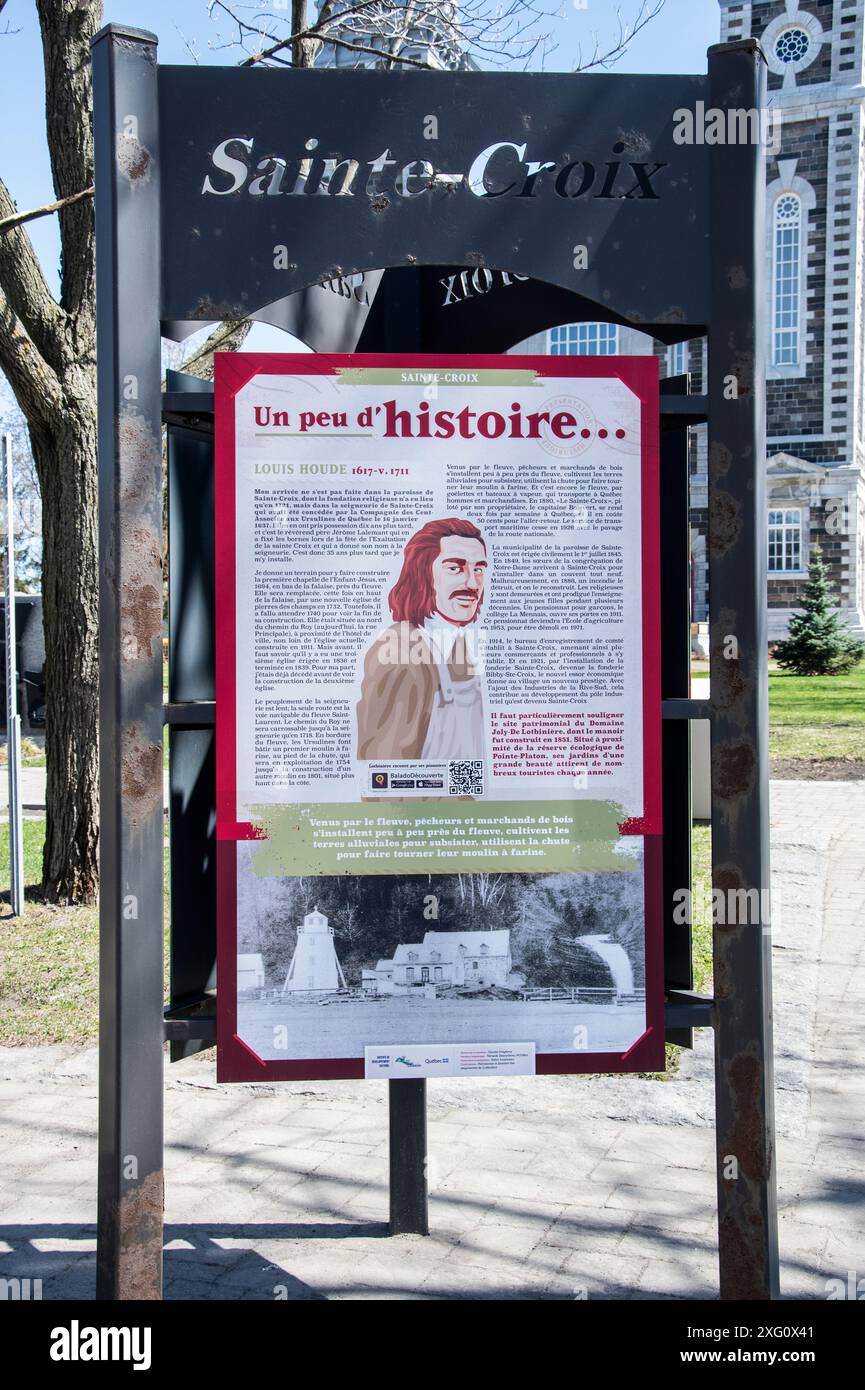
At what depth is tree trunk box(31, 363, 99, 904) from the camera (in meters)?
8.10

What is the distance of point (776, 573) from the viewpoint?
48.0 metres

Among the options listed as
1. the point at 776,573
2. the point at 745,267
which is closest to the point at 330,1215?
the point at 745,267

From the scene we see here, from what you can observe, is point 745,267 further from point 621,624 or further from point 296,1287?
point 296,1287

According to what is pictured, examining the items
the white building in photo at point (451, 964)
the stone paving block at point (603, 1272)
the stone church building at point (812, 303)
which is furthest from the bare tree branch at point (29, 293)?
the stone church building at point (812, 303)

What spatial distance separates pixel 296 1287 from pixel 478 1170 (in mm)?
975

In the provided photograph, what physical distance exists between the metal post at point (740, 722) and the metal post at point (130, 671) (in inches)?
51.6

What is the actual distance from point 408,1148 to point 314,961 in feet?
3.21

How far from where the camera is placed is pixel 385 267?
3047mm

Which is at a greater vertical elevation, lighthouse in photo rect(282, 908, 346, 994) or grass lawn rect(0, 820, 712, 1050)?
lighthouse in photo rect(282, 908, 346, 994)

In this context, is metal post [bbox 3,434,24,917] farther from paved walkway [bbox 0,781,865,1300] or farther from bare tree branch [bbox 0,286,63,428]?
paved walkway [bbox 0,781,865,1300]

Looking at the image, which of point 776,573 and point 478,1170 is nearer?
point 478,1170

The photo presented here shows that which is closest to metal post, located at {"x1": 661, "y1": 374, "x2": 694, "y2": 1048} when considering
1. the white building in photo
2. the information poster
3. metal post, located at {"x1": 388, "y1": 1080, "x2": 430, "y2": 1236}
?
the information poster

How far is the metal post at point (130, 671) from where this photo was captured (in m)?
2.96
